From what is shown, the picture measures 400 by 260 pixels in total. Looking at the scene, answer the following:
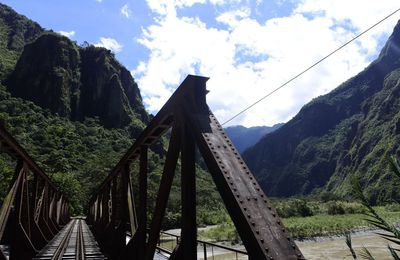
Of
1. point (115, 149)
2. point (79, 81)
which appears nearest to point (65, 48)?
point (79, 81)

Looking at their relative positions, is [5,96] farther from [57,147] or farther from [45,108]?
[57,147]

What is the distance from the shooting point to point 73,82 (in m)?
159

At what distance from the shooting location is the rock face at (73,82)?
149 metres

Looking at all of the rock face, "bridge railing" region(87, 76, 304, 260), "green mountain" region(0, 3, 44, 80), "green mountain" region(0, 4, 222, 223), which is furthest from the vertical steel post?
"green mountain" region(0, 3, 44, 80)

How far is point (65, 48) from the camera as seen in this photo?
537 feet

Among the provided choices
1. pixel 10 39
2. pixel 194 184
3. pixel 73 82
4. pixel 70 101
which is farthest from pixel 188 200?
pixel 10 39

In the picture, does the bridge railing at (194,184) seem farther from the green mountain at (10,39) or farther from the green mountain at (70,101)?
the green mountain at (10,39)

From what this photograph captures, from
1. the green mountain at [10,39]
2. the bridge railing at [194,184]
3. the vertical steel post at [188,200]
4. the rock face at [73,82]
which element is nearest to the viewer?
the bridge railing at [194,184]

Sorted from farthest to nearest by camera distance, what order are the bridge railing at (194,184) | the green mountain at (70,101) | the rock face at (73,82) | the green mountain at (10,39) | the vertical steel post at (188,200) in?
the green mountain at (10,39) → the rock face at (73,82) → the green mountain at (70,101) → the vertical steel post at (188,200) → the bridge railing at (194,184)

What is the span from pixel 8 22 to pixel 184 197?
736 feet

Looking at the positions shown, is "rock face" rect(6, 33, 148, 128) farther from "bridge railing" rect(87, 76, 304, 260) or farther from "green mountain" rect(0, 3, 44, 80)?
"bridge railing" rect(87, 76, 304, 260)

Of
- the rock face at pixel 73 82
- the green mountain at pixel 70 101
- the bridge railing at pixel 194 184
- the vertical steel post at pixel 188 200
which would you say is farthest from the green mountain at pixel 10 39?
the vertical steel post at pixel 188 200

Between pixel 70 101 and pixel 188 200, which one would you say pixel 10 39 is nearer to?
pixel 70 101

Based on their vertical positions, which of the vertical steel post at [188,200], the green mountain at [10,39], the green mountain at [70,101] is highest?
the green mountain at [10,39]
